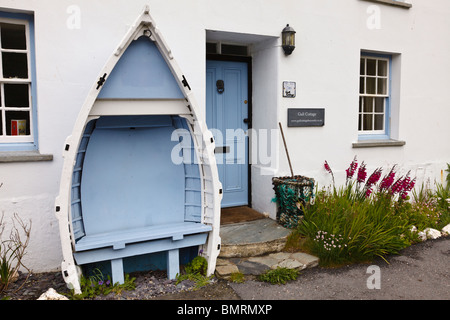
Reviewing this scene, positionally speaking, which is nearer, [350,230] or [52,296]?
[52,296]

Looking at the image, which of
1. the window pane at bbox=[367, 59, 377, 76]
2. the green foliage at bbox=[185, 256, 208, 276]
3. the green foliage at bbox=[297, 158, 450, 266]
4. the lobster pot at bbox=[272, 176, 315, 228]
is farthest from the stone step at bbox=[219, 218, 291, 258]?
the window pane at bbox=[367, 59, 377, 76]

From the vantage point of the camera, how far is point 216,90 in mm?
6152

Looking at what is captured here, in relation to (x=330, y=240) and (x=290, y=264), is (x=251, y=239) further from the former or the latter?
(x=330, y=240)

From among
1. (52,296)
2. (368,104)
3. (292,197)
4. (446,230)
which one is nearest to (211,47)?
(292,197)

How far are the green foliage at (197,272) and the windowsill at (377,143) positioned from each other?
3.71m

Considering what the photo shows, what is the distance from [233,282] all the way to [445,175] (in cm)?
596

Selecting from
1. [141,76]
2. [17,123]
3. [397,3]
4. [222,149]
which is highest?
[397,3]

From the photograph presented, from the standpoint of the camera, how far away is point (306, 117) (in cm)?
616

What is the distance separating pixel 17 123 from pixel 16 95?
1.13ft

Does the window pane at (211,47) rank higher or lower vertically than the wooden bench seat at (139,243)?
higher

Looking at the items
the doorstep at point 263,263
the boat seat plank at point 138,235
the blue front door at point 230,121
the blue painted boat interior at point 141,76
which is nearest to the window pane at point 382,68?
the blue front door at point 230,121

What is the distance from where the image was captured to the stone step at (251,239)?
196 inches

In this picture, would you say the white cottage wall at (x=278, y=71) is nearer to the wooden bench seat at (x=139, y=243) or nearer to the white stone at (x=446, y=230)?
the wooden bench seat at (x=139, y=243)

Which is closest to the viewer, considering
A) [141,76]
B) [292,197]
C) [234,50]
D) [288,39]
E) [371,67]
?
[141,76]
